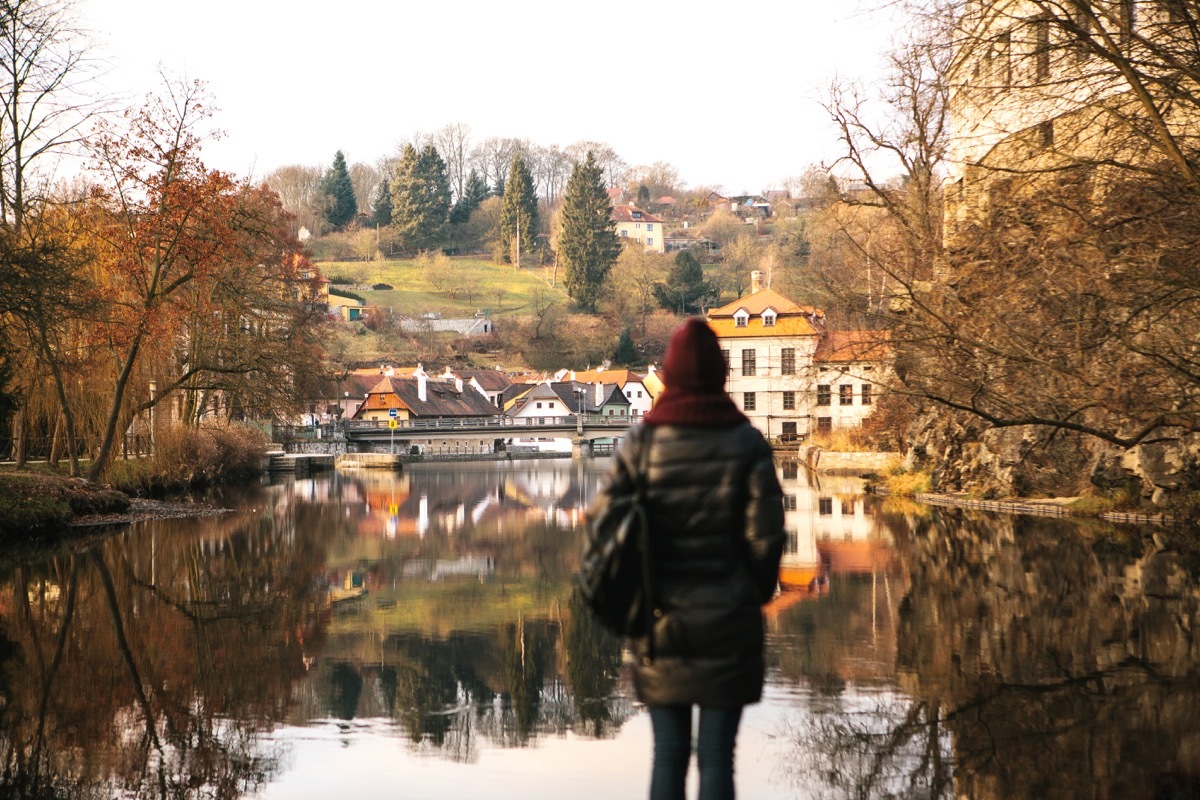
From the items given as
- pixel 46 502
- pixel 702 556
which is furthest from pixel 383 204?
pixel 702 556

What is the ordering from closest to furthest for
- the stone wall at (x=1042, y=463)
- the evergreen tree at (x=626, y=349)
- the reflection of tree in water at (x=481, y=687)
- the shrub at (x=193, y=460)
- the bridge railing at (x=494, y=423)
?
the reflection of tree in water at (x=481, y=687)
the stone wall at (x=1042, y=463)
the shrub at (x=193, y=460)
the bridge railing at (x=494, y=423)
the evergreen tree at (x=626, y=349)

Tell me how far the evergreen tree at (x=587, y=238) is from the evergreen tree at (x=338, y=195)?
43200mm

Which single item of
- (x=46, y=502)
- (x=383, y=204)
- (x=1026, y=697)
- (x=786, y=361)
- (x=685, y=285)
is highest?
(x=383, y=204)

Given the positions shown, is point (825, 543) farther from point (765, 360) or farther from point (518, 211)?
point (518, 211)

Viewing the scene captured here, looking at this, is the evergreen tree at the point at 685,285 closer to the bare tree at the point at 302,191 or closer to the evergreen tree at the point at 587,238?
the evergreen tree at the point at 587,238

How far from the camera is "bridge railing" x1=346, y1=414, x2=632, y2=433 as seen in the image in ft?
340

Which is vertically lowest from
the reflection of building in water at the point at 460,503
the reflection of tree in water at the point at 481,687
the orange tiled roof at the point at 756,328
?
the reflection of building in water at the point at 460,503

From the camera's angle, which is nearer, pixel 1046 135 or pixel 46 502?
pixel 1046 135

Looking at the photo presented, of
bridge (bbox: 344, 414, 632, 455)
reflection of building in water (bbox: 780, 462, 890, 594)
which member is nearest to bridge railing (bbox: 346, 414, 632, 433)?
bridge (bbox: 344, 414, 632, 455)

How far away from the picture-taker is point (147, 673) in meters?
10.0

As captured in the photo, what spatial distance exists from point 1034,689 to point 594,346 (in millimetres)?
128202

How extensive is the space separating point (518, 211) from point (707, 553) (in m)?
161

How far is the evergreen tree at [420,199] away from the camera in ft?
538

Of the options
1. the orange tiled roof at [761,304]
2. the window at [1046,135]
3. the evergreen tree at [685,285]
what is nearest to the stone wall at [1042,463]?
the window at [1046,135]
